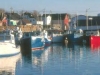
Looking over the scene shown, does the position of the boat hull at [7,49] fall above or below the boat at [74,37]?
above

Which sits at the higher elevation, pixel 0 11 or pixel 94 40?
pixel 0 11

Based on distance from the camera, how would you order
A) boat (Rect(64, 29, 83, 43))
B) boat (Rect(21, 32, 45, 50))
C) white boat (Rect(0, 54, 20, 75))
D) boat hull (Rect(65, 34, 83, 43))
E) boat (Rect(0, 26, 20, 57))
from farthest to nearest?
boat hull (Rect(65, 34, 83, 43)), boat (Rect(64, 29, 83, 43)), boat (Rect(21, 32, 45, 50)), boat (Rect(0, 26, 20, 57)), white boat (Rect(0, 54, 20, 75))

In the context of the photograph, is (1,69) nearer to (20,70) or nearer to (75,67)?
(20,70)

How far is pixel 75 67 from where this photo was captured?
129 ft

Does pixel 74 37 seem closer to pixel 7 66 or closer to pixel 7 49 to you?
pixel 7 49

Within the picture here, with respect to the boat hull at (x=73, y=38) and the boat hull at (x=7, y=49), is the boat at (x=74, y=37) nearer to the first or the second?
the boat hull at (x=73, y=38)

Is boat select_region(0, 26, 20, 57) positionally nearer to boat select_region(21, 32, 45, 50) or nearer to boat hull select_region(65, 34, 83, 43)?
boat select_region(21, 32, 45, 50)

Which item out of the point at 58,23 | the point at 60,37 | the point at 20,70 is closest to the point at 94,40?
the point at 60,37

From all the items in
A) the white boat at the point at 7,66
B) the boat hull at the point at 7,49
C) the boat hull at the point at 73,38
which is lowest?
the boat hull at the point at 73,38

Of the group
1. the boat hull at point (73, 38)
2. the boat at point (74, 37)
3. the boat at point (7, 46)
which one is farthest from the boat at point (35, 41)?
the boat hull at point (73, 38)

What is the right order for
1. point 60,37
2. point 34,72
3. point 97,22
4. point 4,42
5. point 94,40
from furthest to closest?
point 97,22 < point 60,37 < point 94,40 < point 4,42 < point 34,72

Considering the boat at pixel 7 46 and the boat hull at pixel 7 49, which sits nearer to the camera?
the boat hull at pixel 7 49

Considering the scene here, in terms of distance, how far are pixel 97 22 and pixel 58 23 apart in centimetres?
3097

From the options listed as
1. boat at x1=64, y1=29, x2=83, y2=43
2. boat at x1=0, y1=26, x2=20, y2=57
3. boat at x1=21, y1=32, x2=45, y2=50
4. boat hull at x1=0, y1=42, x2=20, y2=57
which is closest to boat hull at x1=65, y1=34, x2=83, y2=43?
boat at x1=64, y1=29, x2=83, y2=43
